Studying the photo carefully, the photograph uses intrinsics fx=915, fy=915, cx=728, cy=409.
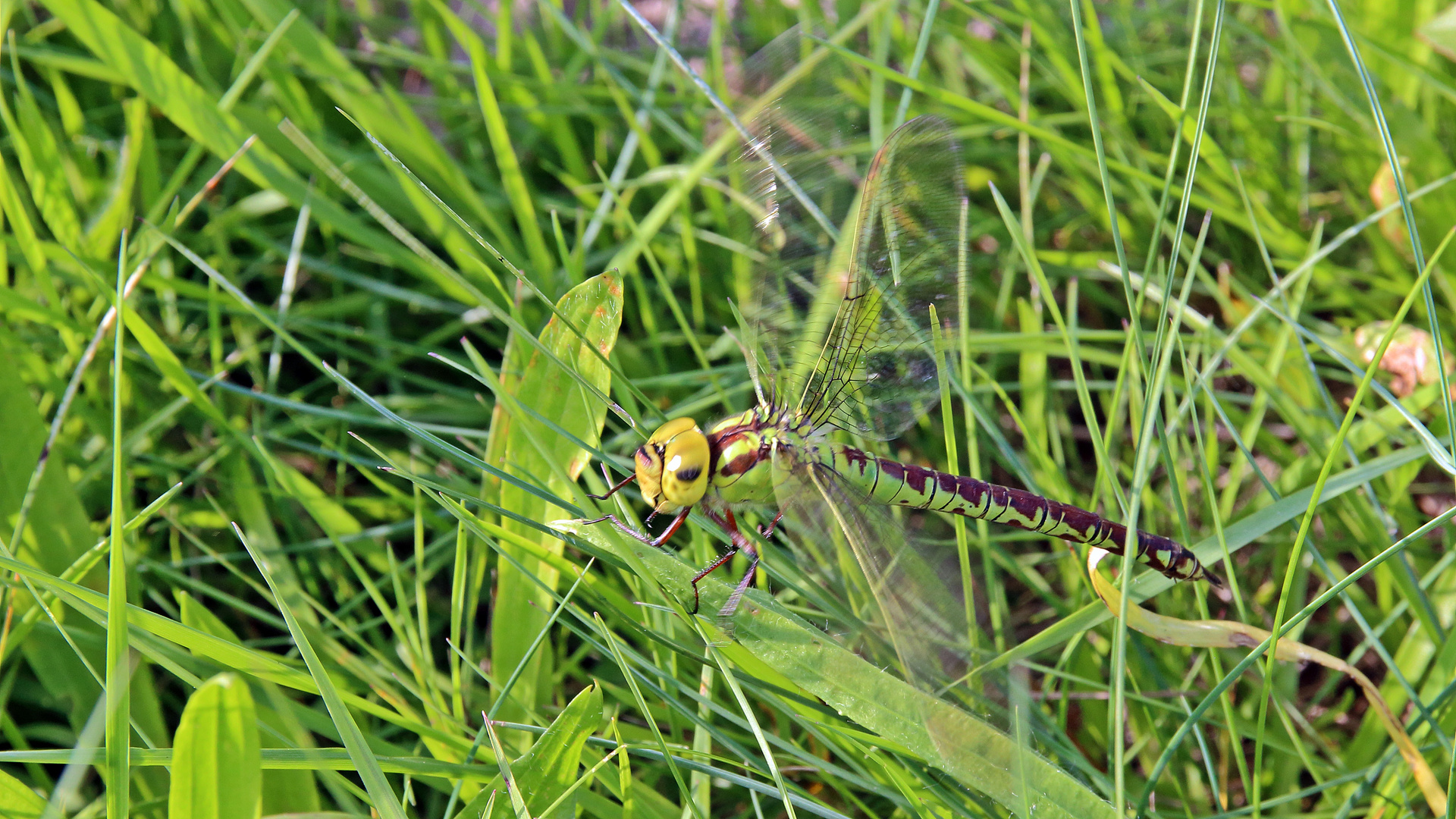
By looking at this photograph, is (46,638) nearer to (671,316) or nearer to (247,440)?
(247,440)

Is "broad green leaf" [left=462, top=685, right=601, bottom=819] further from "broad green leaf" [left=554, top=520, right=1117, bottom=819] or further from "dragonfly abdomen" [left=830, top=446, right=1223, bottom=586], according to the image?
"dragonfly abdomen" [left=830, top=446, right=1223, bottom=586]

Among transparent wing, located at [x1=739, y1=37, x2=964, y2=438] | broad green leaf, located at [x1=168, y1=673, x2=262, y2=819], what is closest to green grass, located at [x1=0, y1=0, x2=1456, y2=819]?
broad green leaf, located at [x1=168, y1=673, x2=262, y2=819]

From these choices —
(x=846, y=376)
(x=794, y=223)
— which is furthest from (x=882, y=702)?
(x=794, y=223)

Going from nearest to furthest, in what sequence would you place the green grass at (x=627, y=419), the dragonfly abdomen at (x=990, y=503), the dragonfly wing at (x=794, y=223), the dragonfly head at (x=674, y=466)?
1. the green grass at (x=627, y=419)
2. the dragonfly head at (x=674, y=466)
3. the dragonfly abdomen at (x=990, y=503)
4. the dragonfly wing at (x=794, y=223)

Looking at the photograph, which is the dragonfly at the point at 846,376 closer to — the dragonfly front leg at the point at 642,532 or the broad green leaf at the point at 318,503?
the dragonfly front leg at the point at 642,532

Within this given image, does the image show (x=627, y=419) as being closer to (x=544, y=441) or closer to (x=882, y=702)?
(x=544, y=441)

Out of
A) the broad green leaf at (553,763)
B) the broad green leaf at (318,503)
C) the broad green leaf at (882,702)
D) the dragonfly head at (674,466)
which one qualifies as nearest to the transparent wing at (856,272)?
the dragonfly head at (674,466)

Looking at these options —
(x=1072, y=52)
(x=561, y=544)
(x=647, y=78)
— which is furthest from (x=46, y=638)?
(x=1072, y=52)
